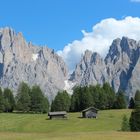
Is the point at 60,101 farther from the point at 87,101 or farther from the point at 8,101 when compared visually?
the point at 8,101

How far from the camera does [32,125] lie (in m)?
110

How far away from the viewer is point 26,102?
154m

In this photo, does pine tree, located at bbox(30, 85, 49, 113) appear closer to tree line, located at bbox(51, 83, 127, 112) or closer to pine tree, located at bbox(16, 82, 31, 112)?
pine tree, located at bbox(16, 82, 31, 112)

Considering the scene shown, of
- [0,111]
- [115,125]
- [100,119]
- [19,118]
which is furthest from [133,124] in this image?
[0,111]

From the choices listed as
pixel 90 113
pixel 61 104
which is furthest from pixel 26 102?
pixel 90 113

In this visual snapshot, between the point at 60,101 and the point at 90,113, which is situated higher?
the point at 60,101

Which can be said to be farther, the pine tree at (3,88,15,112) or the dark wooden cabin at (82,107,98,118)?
the pine tree at (3,88,15,112)

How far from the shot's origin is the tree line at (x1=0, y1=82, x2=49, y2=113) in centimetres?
15325

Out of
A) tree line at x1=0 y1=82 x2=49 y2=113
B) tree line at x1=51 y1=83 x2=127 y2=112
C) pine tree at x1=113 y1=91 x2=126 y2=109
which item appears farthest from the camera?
pine tree at x1=113 y1=91 x2=126 y2=109

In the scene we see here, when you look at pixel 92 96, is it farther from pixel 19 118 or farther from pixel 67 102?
pixel 19 118

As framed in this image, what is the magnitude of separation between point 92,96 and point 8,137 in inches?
4535

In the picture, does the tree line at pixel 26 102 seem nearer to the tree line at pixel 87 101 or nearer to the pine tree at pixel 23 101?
the pine tree at pixel 23 101

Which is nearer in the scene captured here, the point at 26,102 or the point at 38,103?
the point at 26,102

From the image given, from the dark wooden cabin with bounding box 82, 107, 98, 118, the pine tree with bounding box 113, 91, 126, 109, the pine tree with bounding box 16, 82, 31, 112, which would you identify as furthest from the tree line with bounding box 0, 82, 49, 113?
the dark wooden cabin with bounding box 82, 107, 98, 118
